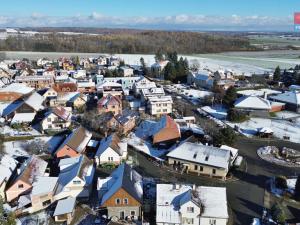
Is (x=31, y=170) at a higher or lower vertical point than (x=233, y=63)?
lower

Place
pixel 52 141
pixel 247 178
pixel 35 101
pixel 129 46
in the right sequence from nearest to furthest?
1. pixel 247 178
2. pixel 52 141
3. pixel 35 101
4. pixel 129 46

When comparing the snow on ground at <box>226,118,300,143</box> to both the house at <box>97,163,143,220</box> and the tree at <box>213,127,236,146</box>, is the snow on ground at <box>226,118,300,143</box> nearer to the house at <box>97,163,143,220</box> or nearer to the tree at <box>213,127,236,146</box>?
the tree at <box>213,127,236,146</box>

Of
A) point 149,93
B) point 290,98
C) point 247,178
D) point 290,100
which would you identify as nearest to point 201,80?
point 149,93

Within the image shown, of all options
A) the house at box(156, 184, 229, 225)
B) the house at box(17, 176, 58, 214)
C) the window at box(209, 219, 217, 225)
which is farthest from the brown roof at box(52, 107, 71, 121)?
the window at box(209, 219, 217, 225)

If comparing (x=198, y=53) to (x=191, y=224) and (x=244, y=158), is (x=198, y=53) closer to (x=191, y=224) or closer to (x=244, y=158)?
(x=244, y=158)

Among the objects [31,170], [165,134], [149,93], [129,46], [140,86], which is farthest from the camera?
[129,46]

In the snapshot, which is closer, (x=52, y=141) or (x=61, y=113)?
(x=52, y=141)

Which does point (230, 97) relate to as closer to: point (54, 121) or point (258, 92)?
point (258, 92)
